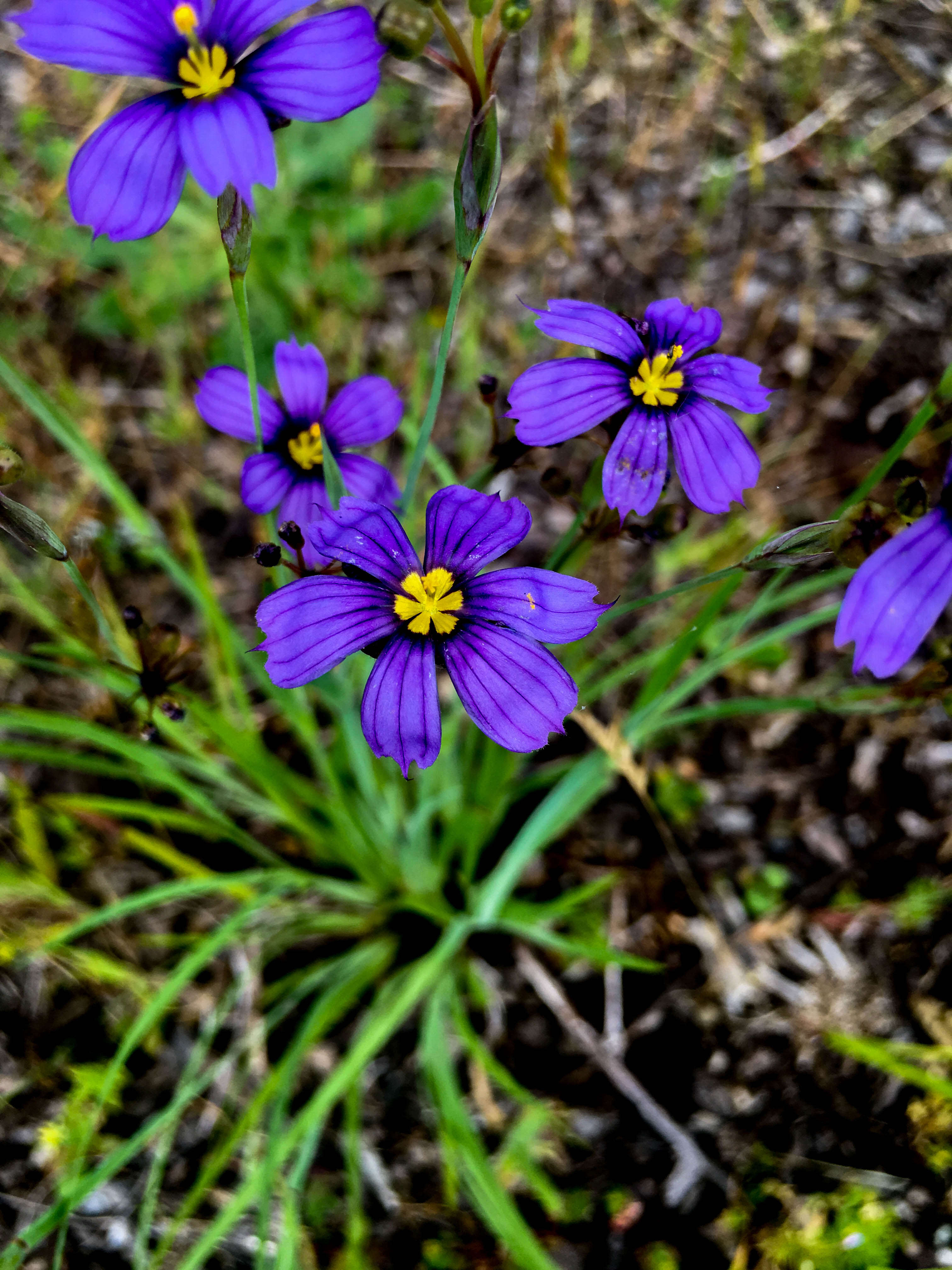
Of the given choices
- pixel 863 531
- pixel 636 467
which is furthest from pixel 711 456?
pixel 863 531

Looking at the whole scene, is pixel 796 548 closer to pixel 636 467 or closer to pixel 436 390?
pixel 636 467

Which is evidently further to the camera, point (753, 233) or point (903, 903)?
point (753, 233)

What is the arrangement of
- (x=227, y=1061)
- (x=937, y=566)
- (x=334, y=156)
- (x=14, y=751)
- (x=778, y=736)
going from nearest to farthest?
(x=937, y=566) < (x=14, y=751) < (x=227, y=1061) < (x=778, y=736) < (x=334, y=156)

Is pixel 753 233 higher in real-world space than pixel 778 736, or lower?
higher

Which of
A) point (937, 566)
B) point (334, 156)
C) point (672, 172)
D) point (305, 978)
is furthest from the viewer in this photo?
point (672, 172)

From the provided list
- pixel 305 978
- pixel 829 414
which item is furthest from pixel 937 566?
pixel 829 414

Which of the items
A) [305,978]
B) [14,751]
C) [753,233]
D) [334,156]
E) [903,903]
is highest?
[753,233]

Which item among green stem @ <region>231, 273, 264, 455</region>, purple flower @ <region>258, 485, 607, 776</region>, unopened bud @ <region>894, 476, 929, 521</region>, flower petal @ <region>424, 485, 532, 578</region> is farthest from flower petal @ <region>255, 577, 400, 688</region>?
unopened bud @ <region>894, 476, 929, 521</region>

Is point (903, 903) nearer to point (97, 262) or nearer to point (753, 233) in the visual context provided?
point (753, 233)
